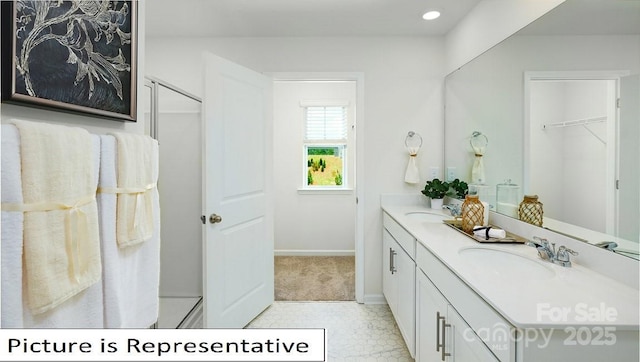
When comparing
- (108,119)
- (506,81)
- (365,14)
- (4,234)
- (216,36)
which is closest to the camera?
(4,234)

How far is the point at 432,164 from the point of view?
8.78 feet

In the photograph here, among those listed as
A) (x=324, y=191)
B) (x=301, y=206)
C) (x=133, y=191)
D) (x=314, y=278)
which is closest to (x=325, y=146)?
(x=324, y=191)

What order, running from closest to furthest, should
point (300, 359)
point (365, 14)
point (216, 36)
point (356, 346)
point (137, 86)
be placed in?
1. point (300, 359)
2. point (137, 86)
3. point (356, 346)
4. point (365, 14)
5. point (216, 36)

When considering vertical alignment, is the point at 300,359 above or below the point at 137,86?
below

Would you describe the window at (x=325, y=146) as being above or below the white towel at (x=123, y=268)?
above

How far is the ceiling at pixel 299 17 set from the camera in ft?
6.88

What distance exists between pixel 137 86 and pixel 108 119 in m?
0.22

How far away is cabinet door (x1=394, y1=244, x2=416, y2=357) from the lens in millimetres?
1725

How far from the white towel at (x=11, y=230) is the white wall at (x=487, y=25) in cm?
208

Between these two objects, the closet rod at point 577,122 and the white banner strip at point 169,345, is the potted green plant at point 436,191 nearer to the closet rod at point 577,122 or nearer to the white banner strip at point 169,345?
the closet rod at point 577,122

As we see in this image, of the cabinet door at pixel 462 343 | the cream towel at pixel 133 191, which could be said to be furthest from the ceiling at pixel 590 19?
the cream towel at pixel 133 191

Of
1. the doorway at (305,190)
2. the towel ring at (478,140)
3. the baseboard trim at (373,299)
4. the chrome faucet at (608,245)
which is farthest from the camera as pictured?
the doorway at (305,190)

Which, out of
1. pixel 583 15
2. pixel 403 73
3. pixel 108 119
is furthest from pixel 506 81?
pixel 108 119

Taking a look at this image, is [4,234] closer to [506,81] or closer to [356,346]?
[356,346]
